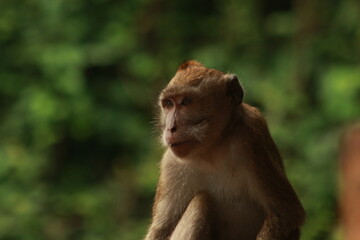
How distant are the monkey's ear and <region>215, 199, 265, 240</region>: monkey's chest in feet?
2.04

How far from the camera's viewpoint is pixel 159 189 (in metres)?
6.58

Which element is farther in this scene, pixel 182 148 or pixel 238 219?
pixel 238 219

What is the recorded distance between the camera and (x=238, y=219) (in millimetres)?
6297

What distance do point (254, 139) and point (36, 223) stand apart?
7.02 metres

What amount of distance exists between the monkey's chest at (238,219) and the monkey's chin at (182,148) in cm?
48

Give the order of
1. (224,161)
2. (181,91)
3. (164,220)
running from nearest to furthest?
(181,91) → (224,161) → (164,220)

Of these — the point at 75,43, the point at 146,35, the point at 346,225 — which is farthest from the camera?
the point at 146,35

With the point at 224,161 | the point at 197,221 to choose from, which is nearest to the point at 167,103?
the point at 224,161

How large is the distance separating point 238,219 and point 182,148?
25.1 inches

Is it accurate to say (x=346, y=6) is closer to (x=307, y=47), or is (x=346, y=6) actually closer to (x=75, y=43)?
(x=307, y=47)

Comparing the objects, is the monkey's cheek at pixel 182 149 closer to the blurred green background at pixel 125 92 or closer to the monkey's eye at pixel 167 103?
the monkey's eye at pixel 167 103

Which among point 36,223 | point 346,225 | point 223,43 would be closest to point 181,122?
point 346,225

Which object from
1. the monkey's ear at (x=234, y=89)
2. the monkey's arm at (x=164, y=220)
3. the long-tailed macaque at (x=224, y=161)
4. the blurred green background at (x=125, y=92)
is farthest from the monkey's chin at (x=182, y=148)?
the blurred green background at (x=125, y=92)

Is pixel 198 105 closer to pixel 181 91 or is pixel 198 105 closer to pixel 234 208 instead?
pixel 181 91
